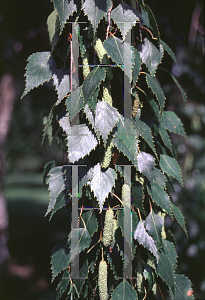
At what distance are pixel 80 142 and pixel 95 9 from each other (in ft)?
0.56

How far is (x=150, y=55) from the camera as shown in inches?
16.1

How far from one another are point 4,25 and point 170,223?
3.55 feet

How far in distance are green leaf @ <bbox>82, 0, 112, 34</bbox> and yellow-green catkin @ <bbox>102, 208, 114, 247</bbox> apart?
25 cm

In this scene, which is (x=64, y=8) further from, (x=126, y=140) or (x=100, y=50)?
(x=126, y=140)

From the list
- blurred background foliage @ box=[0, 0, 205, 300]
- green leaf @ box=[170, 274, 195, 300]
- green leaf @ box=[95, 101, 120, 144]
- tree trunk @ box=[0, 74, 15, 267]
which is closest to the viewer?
green leaf @ box=[95, 101, 120, 144]

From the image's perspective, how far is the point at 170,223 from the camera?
41.9 inches

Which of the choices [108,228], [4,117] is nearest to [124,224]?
[108,228]

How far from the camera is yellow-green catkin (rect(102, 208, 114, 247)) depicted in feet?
1.22

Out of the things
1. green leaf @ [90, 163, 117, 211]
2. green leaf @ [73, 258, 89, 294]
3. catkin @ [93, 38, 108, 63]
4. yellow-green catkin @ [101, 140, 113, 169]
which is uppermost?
catkin @ [93, 38, 108, 63]

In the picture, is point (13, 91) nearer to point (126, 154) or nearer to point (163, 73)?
point (163, 73)

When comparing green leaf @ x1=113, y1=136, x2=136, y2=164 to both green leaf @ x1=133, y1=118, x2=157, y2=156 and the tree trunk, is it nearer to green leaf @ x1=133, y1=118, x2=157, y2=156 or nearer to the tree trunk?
green leaf @ x1=133, y1=118, x2=157, y2=156

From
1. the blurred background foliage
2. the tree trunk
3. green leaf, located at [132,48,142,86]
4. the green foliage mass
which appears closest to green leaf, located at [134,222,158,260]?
the green foliage mass

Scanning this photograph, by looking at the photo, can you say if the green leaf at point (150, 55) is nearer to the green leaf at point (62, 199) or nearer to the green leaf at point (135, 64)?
the green leaf at point (135, 64)

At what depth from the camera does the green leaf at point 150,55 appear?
1.34 ft
